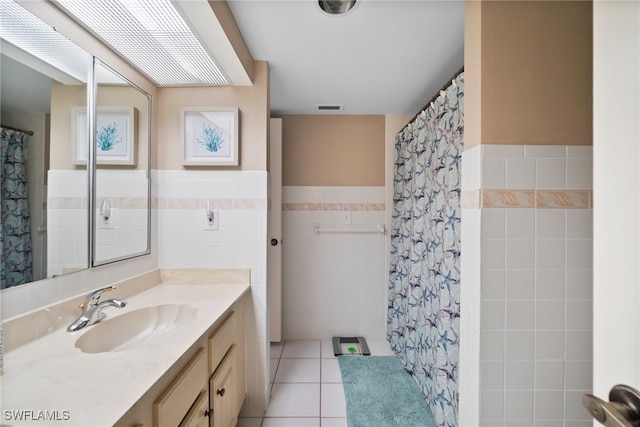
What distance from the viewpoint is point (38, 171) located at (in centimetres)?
106

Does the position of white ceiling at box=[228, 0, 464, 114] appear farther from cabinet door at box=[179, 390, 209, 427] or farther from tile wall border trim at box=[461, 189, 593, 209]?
cabinet door at box=[179, 390, 209, 427]

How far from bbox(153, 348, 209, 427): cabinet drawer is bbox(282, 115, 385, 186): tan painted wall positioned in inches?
78.2

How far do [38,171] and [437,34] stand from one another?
77.9 inches

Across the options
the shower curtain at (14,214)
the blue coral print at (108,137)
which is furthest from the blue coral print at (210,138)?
the shower curtain at (14,214)

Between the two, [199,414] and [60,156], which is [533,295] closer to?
[199,414]

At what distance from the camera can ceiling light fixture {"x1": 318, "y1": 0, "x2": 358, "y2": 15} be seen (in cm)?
135

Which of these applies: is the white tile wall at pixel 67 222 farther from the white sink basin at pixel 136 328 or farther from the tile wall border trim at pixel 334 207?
the tile wall border trim at pixel 334 207

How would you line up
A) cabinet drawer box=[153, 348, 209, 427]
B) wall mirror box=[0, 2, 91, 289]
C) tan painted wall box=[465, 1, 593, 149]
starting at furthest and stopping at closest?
1. tan painted wall box=[465, 1, 593, 149]
2. wall mirror box=[0, 2, 91, 289]
3. cabinet drawer box=[153, 348, 209, 427]

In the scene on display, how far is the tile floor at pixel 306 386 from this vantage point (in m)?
1.79

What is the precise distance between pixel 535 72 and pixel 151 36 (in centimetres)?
170

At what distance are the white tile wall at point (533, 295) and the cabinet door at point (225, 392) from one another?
3.68ft

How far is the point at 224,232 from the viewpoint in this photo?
1.85 m

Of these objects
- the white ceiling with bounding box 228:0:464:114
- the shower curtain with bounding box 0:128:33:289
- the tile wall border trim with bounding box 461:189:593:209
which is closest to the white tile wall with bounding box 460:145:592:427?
the tile wall border trim with bounding box 461:189:593:209

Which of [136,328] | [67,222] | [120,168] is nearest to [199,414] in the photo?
[136,328]
